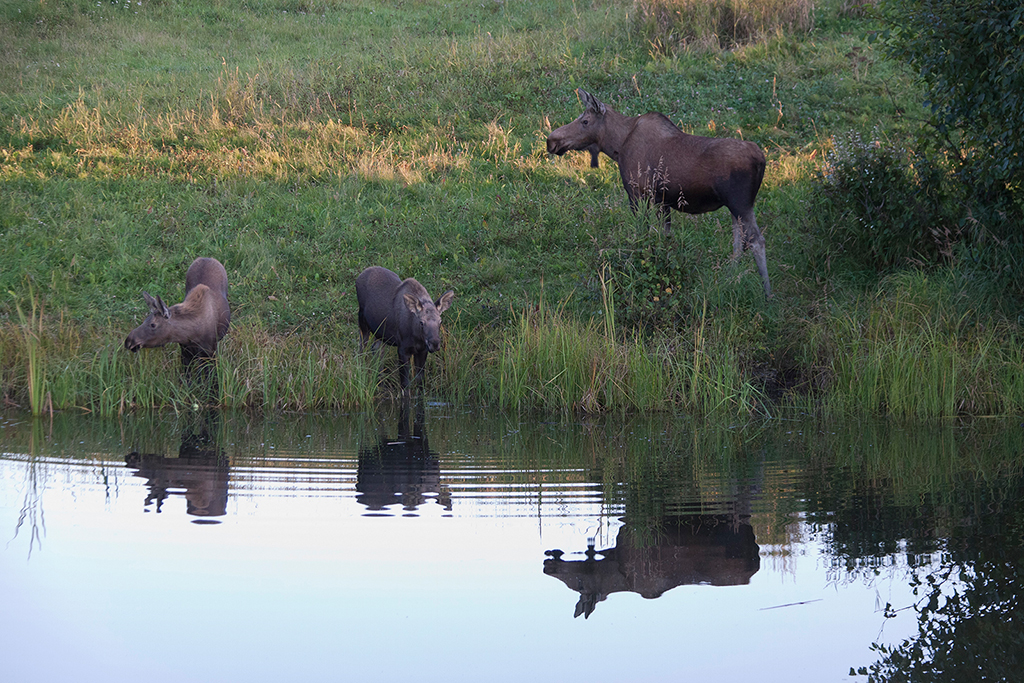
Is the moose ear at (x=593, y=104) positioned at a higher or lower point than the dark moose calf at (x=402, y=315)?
higher

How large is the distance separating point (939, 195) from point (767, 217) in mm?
2781

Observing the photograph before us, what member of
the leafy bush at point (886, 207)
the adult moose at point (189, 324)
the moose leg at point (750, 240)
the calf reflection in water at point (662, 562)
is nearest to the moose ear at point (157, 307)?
the adult moose at point (189, 324)

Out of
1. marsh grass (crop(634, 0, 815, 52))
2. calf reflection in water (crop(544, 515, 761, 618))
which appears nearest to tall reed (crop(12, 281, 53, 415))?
calf reflection in water (crop(544, 515, 761, 618))

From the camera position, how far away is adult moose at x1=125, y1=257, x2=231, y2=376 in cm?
992

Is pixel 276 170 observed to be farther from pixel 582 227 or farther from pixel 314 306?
pixel 582 227

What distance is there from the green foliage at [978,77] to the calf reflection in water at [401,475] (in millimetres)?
6255

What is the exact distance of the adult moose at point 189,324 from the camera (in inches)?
391

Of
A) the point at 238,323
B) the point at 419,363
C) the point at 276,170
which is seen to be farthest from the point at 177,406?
the point at 276,170

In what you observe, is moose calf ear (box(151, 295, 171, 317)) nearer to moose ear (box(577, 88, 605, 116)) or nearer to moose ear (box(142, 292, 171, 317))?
moose ear (box(142, 292, 171, 317))

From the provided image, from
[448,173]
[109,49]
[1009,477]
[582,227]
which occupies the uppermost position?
[109,49]

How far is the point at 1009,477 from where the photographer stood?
6.93 metres

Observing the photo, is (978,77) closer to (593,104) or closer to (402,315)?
(593,104)

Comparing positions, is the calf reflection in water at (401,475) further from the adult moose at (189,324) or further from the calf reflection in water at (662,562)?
the adult moose at (189,324)

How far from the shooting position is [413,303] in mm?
10242
